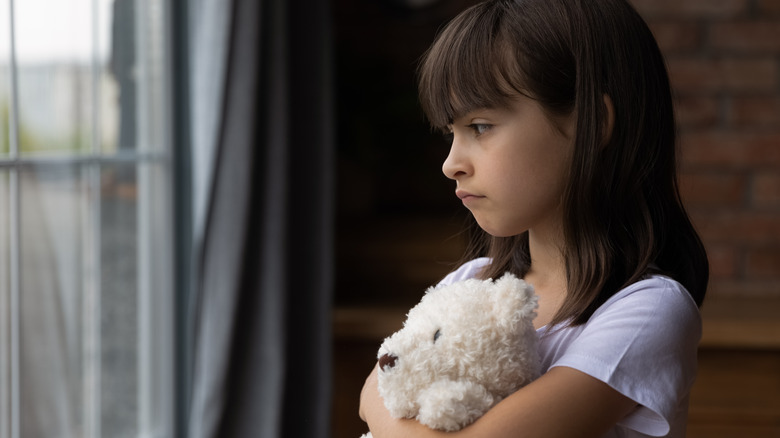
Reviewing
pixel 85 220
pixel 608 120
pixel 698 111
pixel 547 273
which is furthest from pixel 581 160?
pixel 698 111

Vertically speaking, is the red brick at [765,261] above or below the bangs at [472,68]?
below

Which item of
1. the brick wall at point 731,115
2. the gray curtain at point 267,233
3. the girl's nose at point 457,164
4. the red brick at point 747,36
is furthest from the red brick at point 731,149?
the girl's nose at point 457,164

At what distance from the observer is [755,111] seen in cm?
205

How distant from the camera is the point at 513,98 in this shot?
2.75ft

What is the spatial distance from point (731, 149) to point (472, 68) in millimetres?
1428

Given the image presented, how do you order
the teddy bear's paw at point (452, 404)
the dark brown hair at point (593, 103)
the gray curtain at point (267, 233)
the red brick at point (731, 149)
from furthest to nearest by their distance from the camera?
the red brick at point (731, 149) < the gray curtain at point (267, 233) < the dark brown hair at point (593, 103) < the teddy bear's paw at point (452, 404)

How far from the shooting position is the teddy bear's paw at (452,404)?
729 millimetres

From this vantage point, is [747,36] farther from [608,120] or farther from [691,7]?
[608,120]

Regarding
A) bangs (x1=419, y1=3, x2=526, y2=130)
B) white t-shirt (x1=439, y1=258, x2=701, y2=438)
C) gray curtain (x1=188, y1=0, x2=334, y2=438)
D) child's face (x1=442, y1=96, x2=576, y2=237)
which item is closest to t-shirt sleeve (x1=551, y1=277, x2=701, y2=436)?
white t-shirt (x1=439, y1=258, x2=701, y2=438)

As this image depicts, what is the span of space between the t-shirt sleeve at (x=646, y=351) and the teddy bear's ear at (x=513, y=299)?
0.21ft

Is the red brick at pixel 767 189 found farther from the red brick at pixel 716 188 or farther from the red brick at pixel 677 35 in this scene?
the red brick at pixel 677 35

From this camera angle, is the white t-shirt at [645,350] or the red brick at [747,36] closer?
the white t-shirt at [645,350]

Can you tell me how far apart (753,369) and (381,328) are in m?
0.83

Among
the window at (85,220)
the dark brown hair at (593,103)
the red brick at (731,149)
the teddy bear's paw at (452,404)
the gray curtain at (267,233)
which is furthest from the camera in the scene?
the red brick at (731,149)
